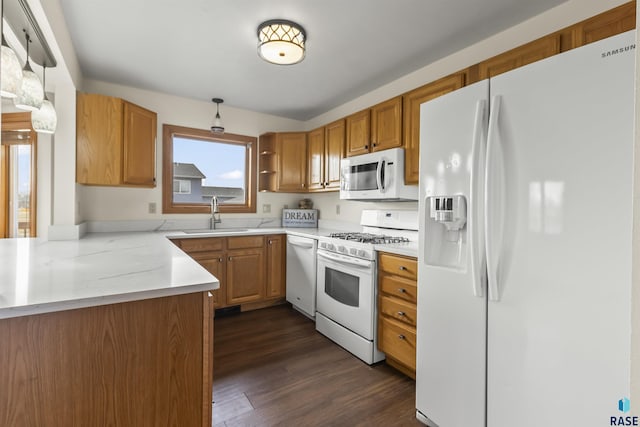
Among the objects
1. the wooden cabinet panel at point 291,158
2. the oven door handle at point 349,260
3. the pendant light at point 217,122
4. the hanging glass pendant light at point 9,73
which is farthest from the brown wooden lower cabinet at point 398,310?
the pendant light at point 217,122

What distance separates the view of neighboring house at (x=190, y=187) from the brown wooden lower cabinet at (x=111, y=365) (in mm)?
2629

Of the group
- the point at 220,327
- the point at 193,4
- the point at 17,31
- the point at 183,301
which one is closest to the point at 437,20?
the point at 193,4

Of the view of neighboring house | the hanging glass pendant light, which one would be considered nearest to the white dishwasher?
the view of neighboring house

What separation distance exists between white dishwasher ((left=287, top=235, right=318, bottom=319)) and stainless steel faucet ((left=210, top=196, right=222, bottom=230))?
0.90 metres

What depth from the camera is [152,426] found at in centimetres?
104

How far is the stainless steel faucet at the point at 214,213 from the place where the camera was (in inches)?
138

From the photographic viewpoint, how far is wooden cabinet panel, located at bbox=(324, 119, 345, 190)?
3102mm

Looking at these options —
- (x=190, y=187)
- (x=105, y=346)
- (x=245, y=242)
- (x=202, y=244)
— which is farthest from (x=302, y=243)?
(x=105, y=346)

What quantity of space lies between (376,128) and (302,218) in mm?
1626

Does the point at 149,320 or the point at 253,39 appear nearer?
the point at 149,320

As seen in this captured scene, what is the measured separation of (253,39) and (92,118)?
150 centimetres

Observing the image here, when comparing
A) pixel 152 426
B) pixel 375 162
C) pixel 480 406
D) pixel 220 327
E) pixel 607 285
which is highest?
pixel 375 162

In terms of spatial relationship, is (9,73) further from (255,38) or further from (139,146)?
(139,146)

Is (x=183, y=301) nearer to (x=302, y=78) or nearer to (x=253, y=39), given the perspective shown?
(x=253, y=39)
